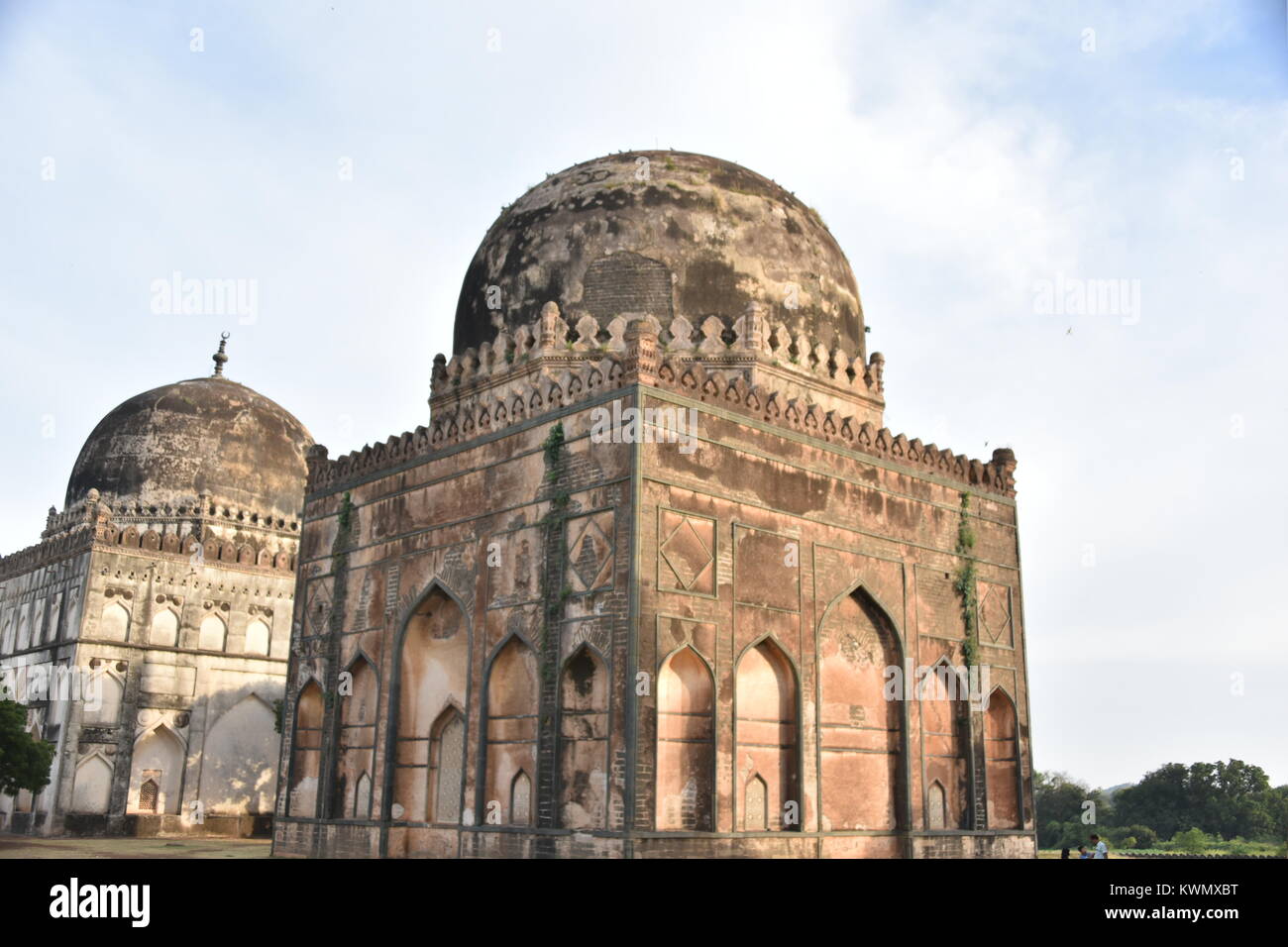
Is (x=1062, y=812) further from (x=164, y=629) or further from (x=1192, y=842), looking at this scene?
(x=164, y=629)

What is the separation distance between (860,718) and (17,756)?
15.1 metres

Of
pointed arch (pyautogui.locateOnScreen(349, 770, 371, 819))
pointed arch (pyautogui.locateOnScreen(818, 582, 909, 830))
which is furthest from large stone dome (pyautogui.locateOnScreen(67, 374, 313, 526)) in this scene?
pointed arch (pyautogui.locateOnScreen(818, 582, 909, 830))

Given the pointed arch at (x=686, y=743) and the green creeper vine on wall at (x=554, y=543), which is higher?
the green creeper vine on wall at (x=554, y=543)

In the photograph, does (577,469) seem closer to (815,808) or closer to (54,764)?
(815,808)

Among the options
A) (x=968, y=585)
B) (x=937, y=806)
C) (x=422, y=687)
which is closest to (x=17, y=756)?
(x=422, y=687)

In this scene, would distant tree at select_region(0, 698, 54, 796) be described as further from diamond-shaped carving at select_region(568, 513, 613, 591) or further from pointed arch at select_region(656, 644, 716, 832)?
pointed arch at select_region(656, 644, 716, 832)

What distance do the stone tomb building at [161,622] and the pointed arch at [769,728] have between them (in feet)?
51.1

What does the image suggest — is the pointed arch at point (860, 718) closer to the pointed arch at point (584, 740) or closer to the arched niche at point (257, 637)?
the pointed arch at point (584, 740)

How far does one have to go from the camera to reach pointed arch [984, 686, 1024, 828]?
48.2ft

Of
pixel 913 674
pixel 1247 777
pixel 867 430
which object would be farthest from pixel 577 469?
pixel 1247 777

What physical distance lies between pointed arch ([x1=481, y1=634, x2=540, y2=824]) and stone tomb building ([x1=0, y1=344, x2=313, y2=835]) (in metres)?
13.4

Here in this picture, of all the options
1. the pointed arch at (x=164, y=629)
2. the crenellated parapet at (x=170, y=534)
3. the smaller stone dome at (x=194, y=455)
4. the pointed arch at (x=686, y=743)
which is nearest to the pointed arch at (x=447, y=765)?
the pointed arch at (x=686, y=743)

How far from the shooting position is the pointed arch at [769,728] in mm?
12242

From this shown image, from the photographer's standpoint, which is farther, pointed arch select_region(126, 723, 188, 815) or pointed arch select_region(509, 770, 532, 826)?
pointed arch select_region(126, 723, 188, 815)
